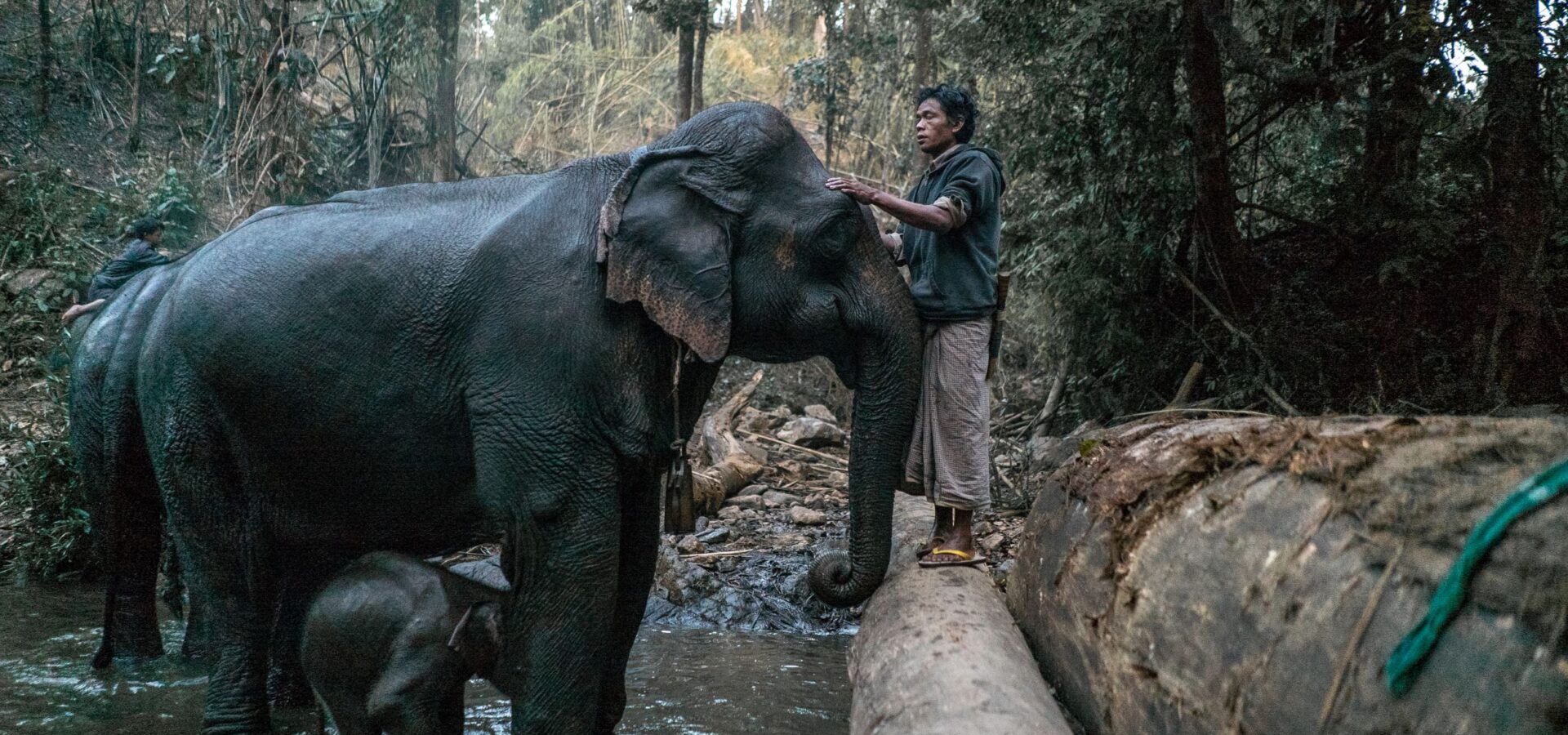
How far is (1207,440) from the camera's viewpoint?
3.38 m

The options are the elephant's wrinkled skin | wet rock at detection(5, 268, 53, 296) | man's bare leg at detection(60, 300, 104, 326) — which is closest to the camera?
the elephant's wrinkled skin

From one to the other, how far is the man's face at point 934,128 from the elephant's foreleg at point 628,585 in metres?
2.02

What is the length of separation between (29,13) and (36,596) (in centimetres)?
1142

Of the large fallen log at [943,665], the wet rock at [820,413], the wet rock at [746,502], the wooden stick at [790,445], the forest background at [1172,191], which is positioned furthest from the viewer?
the wet rock at [820,413]

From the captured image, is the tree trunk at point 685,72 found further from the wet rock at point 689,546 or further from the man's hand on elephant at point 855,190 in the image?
the man's hand on elephant at point 855,190

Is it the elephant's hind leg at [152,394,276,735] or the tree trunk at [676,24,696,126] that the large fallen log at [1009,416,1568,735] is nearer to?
the elephant's hind leg at [152,394,276,735]

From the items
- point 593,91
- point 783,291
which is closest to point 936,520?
point 783,291

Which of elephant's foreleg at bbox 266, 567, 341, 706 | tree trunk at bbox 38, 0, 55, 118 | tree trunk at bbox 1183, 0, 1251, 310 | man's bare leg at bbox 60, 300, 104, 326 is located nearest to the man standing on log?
elephant's foreleg at bbox 266, 567, 341, 706

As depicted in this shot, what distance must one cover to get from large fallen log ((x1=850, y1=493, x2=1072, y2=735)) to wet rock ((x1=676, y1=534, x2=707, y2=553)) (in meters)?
3.09

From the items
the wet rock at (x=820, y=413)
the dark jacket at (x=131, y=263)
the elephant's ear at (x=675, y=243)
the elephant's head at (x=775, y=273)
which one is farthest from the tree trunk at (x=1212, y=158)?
the dark jacket at (x=131, y=263)

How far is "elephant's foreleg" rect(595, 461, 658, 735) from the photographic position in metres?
4.78

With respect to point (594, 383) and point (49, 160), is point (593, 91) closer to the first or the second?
point (49, 160)

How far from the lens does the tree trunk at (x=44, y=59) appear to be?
14.0m

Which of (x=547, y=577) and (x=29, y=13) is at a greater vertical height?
(x=29, y=13)
